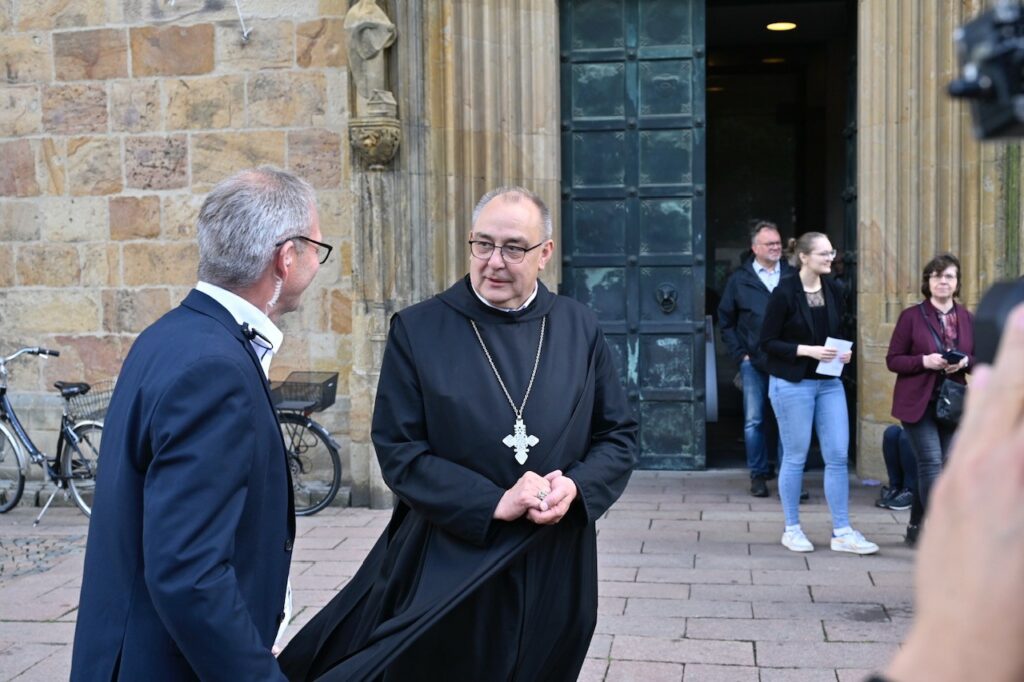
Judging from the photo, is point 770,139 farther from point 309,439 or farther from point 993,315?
point 993,315

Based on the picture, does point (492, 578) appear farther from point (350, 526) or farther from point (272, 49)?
point (272, 49)

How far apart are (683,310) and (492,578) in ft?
21.4

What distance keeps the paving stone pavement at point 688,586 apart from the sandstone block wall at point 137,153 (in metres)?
1.29

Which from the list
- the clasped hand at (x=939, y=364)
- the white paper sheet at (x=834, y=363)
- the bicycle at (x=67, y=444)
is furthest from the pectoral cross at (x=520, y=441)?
the bicycle at (x=67, y=444)

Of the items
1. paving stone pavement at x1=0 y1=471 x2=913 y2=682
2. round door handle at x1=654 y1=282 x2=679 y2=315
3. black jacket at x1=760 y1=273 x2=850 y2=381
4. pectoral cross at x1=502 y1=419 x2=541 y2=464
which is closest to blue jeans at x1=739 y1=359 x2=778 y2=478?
paving stone pavement at x1=0 y1=471 x2=913 y2=682

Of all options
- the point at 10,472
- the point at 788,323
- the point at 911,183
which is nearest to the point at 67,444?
the point at 10,472

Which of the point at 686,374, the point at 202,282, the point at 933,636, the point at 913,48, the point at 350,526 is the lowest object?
the point at 350,526

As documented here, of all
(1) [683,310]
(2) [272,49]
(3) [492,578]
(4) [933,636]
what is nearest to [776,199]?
(1) [683,310]

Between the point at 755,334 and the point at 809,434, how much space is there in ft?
6.25

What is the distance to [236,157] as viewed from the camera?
9.09 meters

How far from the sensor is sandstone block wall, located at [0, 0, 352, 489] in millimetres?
8961

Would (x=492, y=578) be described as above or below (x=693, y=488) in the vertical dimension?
above

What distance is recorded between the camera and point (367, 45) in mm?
8383

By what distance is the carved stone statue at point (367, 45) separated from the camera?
8344 mm
